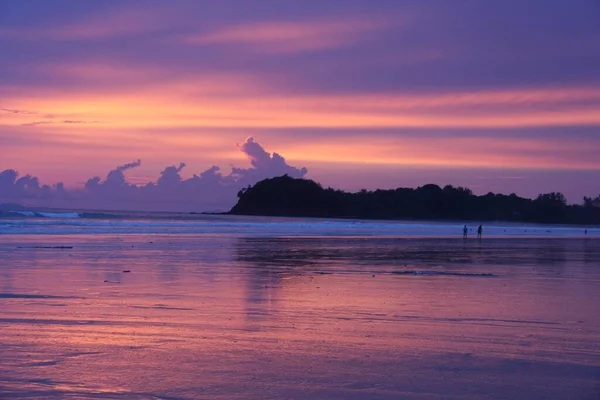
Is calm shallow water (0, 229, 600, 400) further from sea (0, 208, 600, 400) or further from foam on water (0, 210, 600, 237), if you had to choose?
foam on water (0, 210, 600, 237)

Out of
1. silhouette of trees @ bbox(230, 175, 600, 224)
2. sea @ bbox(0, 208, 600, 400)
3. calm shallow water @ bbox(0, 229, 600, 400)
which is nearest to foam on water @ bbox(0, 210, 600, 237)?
sea @ bbox(0, 208, 600, 400)

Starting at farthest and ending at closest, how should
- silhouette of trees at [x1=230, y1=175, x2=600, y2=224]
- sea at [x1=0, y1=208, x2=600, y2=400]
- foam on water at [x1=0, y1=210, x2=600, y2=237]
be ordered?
silhouette of trees at [x1=230, y1=175, x2=600, y2=224]
foam on water at [x1=0, y1=210, x2=600, y2=237]
sea at [x1=0, y1=208, x2=600, y2=400]

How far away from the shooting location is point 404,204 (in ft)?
500

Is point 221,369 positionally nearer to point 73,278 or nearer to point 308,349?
point 308,349

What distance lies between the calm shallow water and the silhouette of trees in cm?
12901

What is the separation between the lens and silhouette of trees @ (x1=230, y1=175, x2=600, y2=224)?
147125mm

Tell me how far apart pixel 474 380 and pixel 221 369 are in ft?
8.39

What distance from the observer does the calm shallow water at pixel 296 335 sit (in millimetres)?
6867

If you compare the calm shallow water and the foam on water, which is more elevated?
the foam on water

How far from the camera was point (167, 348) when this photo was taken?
845cm

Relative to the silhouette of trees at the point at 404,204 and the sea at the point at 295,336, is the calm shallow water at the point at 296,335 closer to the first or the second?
the sea at the point at 295,336

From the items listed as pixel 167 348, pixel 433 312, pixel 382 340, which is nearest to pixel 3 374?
pixel 167 348

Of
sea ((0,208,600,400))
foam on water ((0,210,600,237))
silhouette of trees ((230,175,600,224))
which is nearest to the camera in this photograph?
sea ((0,208,600,400))

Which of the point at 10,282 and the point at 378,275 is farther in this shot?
the point at 378,275
